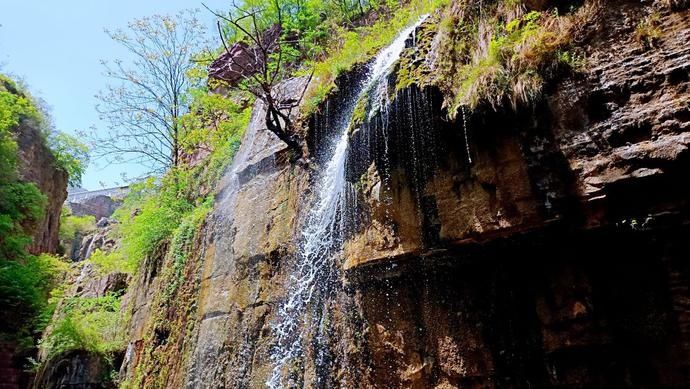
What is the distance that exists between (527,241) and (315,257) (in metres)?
2.86

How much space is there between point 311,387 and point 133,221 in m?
9.42

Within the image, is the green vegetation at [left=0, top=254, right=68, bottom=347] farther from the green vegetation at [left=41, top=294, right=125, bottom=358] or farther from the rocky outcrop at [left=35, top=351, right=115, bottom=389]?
the rocky outcrop at [left=35, top=351, right=115, bottom=389]

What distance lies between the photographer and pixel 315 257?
578 centimetres

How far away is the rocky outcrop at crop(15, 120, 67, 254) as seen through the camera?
57.3 feet

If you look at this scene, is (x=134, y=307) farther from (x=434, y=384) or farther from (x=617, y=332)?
(x=617, y=332)

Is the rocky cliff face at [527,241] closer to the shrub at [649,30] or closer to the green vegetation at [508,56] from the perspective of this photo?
the shrub at [649,30]

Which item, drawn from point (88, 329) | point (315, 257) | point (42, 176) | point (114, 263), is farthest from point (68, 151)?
point (315, 257)

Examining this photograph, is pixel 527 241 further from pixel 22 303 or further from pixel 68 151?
pixel 68 151

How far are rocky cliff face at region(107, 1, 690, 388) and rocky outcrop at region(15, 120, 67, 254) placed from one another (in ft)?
54.9

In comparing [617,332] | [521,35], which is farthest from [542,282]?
[521,35]

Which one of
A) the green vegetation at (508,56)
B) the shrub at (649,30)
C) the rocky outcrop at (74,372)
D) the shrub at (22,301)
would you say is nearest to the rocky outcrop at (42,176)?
the shrub at (22,301)

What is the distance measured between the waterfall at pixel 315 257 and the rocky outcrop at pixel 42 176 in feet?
51.8

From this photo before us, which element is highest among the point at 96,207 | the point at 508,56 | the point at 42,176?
the point at 96,207

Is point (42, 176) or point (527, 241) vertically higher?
point (42, 176)
